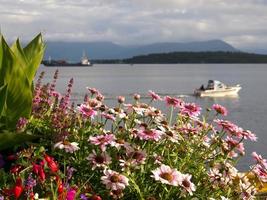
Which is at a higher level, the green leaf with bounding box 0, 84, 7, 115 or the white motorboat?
the green leaf with bounding box 0, 84, 7, 115

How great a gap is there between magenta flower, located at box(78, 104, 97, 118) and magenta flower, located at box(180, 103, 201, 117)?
2.25 ft

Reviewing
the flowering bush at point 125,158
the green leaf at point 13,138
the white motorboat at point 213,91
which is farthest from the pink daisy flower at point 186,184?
the white motorboat at point 213,91

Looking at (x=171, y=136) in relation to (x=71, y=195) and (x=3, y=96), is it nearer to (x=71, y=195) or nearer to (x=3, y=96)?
(x=71, y=195)

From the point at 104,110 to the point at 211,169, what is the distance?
91cm

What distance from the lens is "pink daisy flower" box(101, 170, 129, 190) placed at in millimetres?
3518

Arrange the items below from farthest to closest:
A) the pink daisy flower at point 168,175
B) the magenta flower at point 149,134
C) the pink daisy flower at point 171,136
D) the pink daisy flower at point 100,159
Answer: the pink daisy flower at point 171,136 → the magenta flower at point 149,134 → the pink daisy flower at point 100,159 → the pink daisy flower at point 168,175

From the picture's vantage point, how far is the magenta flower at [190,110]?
4.51 meters

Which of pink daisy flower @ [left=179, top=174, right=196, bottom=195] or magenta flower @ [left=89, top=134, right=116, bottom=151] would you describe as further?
magenta flower @ [left=89, top=134, right=116, bottom=151]

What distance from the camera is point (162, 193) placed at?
380 cm

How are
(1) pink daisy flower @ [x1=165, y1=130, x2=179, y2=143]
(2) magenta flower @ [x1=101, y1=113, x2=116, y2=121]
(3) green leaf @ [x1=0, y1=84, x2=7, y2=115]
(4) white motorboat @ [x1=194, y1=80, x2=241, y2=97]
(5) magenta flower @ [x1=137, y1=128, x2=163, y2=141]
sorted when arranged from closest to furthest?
(5) magenta flower @ [x1=137, y1=128, x2=163, y2=141] → (1) pink daisy flower @ [x1=165, y1=130, x2=179, y2=143] → (3) green leaf @ [x1=0, y1=84, x2=7, y2=115] → (2) magenta flower @ [x1=101, y1=113, x2=116, y2=121] → (4) white motorboat @ [x1=194, y1=80, x2=241, y2=97]

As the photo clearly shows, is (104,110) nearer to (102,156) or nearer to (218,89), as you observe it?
(102,156)

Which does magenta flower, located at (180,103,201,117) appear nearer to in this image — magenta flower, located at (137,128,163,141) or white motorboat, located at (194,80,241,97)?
magenta flower, located at (137,128,163,141)

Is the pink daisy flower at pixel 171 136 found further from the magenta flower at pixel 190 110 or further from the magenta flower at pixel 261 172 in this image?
the magenta flower at pixel 261 172

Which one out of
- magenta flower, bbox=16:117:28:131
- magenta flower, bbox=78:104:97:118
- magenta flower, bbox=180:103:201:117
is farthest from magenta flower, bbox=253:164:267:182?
magenta flower, bbox=16:117:28:131
